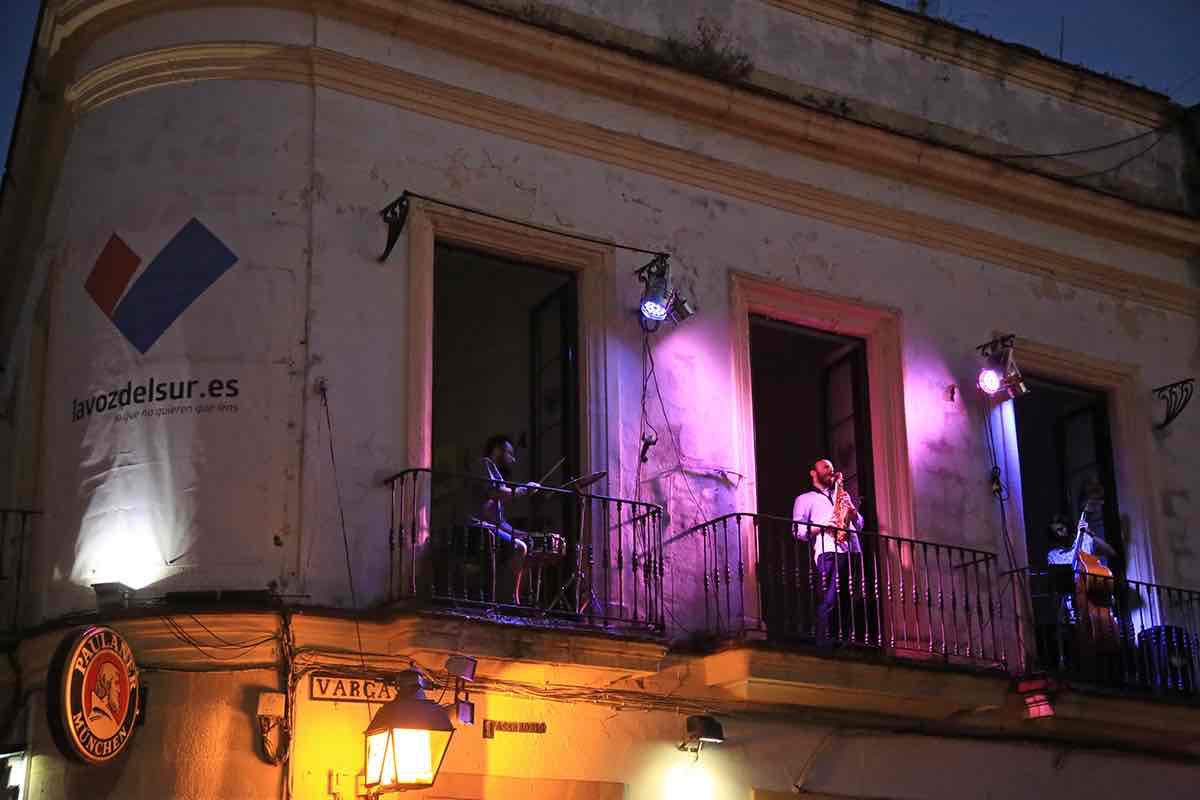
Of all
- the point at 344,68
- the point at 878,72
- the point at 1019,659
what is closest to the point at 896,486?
the point at 1019,659

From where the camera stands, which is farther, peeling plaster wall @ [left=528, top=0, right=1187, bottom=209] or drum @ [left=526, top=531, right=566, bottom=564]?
peeling plaster wall @ [left=528, top=0, right=1187, bottom=209]

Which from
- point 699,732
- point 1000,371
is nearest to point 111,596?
point 699,732

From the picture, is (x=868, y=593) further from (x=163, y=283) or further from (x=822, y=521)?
(x=163, y=283)

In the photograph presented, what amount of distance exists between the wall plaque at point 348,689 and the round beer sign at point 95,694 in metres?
1.09

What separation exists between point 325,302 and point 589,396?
2.13m

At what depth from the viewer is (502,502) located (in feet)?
39.6

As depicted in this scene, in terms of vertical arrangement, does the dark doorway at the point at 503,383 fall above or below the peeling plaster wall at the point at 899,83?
below

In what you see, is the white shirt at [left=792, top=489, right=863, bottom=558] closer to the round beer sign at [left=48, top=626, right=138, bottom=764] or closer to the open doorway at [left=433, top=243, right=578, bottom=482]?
the open doorway at [left=433, top=243, right=578, bottom=482]

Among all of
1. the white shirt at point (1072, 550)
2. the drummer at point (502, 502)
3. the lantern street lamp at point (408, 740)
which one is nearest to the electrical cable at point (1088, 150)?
the white shirt at point (1072, 550)

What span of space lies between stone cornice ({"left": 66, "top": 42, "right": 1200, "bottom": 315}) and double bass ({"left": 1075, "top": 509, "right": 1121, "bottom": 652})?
9.50 feet

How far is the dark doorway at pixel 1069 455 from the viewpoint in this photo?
15250 mm

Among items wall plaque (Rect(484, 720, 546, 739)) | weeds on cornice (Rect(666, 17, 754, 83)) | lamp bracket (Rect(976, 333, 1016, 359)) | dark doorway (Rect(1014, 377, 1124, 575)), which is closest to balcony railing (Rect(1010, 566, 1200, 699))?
dark doorway (Rect(1014, 377, 1124, 575))

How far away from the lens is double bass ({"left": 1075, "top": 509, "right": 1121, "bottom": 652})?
1377 cm

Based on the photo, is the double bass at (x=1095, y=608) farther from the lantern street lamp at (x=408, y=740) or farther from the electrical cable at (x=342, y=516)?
the electrical cable at (x=342, y=516)
